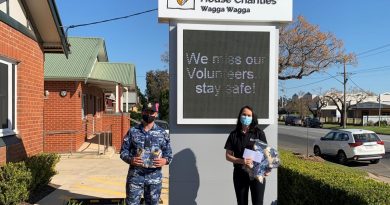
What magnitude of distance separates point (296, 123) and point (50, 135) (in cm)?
6019

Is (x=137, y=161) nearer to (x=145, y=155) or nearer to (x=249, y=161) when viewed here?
(x=145, y=155)

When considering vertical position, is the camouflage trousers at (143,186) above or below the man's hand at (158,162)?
below

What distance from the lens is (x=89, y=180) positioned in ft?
34.1

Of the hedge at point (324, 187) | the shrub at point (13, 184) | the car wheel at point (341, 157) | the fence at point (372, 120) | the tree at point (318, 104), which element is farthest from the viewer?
the tree at point (318, 104)

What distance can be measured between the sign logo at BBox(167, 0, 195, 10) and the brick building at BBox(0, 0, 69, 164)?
3044mm

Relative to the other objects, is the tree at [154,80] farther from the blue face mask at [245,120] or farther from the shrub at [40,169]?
the blue face mask at [245,120]

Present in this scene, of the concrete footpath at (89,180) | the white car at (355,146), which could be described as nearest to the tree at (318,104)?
the white car at (355,146)

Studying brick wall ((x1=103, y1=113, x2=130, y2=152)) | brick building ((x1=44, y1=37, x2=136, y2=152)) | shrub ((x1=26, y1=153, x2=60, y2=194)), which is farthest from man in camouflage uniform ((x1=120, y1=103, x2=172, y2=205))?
brick wall ((x1=103, y1=113, x2=130, y2=152))

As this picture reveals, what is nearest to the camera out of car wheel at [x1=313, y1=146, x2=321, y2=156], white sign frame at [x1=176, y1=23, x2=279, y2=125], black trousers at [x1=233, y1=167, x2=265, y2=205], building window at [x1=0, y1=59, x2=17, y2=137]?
black trousers at [x1=233, y1=167, x2=265, y2=205]

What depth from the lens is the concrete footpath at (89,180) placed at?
8361 mm

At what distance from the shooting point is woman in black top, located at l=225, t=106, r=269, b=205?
5.12m

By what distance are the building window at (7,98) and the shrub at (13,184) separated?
987 mm

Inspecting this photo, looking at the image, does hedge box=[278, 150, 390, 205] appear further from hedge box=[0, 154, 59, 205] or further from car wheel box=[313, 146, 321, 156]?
car wheel box=[313, 146, 321, 156]

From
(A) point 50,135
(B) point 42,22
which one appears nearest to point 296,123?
(A) point 50,135
